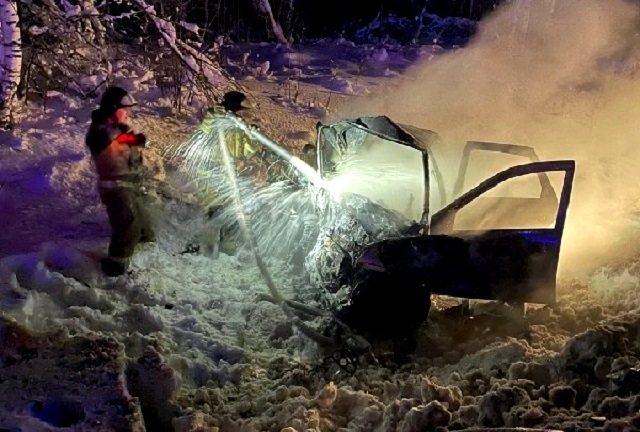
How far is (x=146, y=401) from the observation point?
4.32 meters

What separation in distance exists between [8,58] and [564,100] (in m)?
9.99

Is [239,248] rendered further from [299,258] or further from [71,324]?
[71,324]

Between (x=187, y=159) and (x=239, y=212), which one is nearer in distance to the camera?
(x=239, y=212)

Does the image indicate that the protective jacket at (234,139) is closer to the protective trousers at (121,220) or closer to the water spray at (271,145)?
the water spray at (271,145)

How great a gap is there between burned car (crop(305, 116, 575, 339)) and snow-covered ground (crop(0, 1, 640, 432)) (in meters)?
0.38

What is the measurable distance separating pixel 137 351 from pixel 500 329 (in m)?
2.87

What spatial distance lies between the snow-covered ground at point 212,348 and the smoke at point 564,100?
1.78 metres

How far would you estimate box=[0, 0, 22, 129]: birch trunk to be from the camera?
26.6ft

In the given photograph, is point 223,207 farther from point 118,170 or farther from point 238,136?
point 118,170

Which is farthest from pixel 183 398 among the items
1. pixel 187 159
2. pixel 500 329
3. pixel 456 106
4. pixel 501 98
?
pixel 501 98

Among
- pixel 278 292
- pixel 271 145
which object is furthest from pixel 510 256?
pixel 271 145

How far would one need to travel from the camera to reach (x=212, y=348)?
5094 mm

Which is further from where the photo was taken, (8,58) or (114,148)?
(8,58)

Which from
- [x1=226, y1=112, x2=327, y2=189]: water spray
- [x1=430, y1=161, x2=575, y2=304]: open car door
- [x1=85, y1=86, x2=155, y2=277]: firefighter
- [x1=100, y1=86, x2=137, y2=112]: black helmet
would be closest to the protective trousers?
[x1=85, y1=86, x2=155, y2=277]: firefighter
